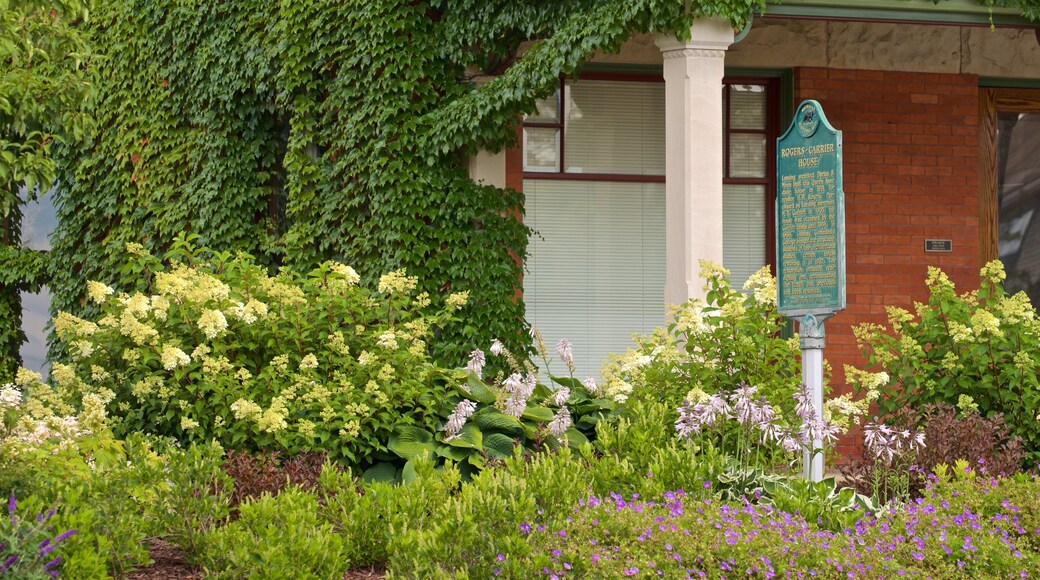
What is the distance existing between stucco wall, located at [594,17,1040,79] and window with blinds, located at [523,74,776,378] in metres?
0.37

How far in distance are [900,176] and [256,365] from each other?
7.22m

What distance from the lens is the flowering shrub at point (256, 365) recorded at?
28.1ft

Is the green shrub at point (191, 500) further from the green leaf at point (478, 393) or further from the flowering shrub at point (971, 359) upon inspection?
the flowering shrub at point (971, 359)

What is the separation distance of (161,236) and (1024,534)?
1037 cm

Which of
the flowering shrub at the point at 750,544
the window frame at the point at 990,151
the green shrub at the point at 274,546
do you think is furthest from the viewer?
the window frame at the point at 990,151

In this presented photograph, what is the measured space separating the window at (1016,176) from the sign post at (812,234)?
19.4ft

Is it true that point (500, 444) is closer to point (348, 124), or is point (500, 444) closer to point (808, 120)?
point (808, 120)

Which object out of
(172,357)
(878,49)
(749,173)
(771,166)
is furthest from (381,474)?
(878,49)

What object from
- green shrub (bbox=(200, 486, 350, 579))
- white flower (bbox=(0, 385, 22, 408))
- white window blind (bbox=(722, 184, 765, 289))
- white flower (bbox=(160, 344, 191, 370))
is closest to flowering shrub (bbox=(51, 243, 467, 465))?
white flower (bbox=(160, 344, 191, 370))

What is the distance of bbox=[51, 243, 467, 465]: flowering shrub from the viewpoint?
855cm

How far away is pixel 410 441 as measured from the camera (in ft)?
28.8

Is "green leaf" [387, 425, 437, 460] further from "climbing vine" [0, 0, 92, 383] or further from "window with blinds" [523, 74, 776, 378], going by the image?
"window with blinds" [523, 74, 776, 378]

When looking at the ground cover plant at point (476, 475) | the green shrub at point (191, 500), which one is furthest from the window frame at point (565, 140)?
the green shrub at point (191, 500)

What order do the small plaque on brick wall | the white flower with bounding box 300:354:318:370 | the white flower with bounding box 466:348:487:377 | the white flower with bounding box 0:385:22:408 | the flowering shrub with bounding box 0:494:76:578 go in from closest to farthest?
the flowering shrub with bounding box 0:494:76:578 < the white flower with bounding box 0:385:22:408 < the white flower with bounding box 300:354:318:370 < the white flower with bounding box 466:348:487:377 < the small plaque on brick wall
